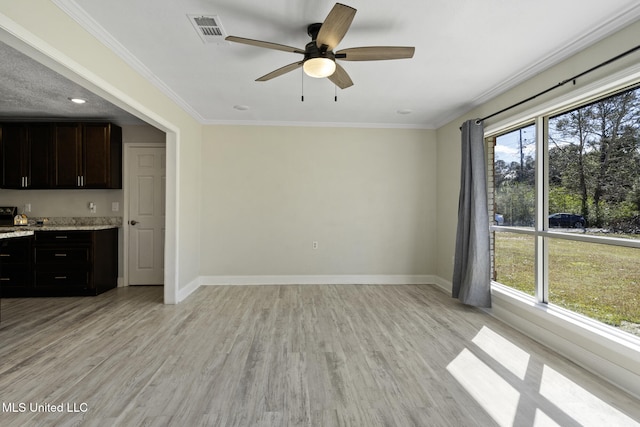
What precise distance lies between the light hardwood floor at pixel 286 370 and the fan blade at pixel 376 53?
231cm

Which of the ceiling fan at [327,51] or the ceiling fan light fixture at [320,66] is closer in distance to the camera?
the ceiling fan at [327,51]

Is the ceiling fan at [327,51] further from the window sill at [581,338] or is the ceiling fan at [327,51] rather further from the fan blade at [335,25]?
the window sill at [581,338]

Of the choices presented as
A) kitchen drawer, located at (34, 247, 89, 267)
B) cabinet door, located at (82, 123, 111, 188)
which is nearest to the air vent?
cabinet door, located at (82, 123, 111, 188)

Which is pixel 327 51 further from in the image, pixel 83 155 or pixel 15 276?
pixel 15 276

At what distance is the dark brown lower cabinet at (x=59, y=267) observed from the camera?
160 inches

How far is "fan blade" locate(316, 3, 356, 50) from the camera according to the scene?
1.75 metres

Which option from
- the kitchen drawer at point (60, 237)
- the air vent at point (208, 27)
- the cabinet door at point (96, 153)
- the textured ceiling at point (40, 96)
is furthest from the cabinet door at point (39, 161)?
the air vent at point (208, 27)

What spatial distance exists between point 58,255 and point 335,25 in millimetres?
4560

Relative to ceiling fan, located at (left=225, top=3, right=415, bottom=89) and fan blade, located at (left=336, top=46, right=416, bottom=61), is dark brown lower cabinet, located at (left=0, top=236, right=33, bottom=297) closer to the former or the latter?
ceiling fan, located at (left=225, top=3, right=415, bottom=89)

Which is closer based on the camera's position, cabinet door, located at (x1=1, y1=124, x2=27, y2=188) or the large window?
the large window

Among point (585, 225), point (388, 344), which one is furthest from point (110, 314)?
point (585, 225)

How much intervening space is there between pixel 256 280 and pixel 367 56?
12.0 feet

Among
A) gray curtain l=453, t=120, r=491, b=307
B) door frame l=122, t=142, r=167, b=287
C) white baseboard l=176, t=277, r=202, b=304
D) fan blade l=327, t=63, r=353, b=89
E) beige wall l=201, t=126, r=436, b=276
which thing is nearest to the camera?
fan blade l=327, t=63, r=353, b=89

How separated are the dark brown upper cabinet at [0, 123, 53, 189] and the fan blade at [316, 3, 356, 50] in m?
4.45
